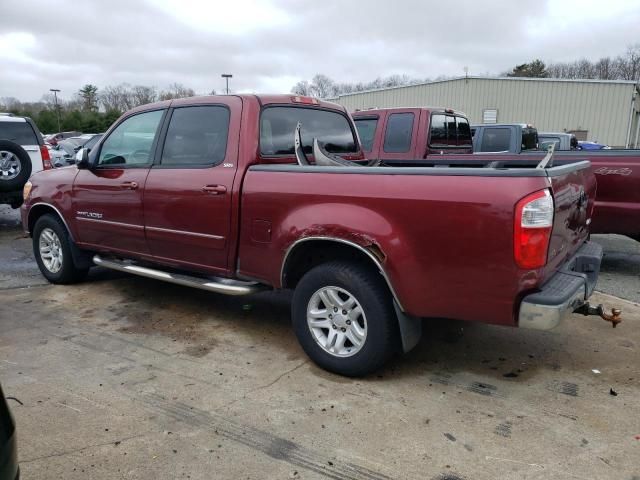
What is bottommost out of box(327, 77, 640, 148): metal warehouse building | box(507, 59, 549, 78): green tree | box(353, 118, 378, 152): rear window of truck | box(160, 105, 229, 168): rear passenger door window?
box(160, 105, 229, 168): rear passenger door window

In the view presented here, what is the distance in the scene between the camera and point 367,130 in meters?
7.73

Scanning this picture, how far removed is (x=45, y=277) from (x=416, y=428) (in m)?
4.75

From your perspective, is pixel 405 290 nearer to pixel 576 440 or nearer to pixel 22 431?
pixel 576 440

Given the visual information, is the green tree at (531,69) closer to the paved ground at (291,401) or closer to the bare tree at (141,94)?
the bare tree at (141,94)

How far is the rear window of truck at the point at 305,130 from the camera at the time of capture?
169 inches

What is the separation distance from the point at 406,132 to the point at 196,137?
148 inches

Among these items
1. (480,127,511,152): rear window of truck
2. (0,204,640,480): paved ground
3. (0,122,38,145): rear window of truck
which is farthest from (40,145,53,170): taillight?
(480,127,511,152): rear window of truck

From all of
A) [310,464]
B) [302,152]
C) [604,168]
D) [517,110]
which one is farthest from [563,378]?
[517,110]

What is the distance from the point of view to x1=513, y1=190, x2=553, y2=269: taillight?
286 centimetres

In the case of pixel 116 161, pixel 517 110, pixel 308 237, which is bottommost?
pixel 308 237

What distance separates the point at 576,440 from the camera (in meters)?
2.92

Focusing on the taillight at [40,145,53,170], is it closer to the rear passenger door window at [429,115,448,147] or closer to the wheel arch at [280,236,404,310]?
the rear passenger door window at [429,115,448,147]

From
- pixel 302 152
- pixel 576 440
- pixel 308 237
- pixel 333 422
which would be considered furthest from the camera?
pixel 302 152

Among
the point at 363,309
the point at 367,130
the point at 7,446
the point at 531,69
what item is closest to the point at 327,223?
the point at 363,309
